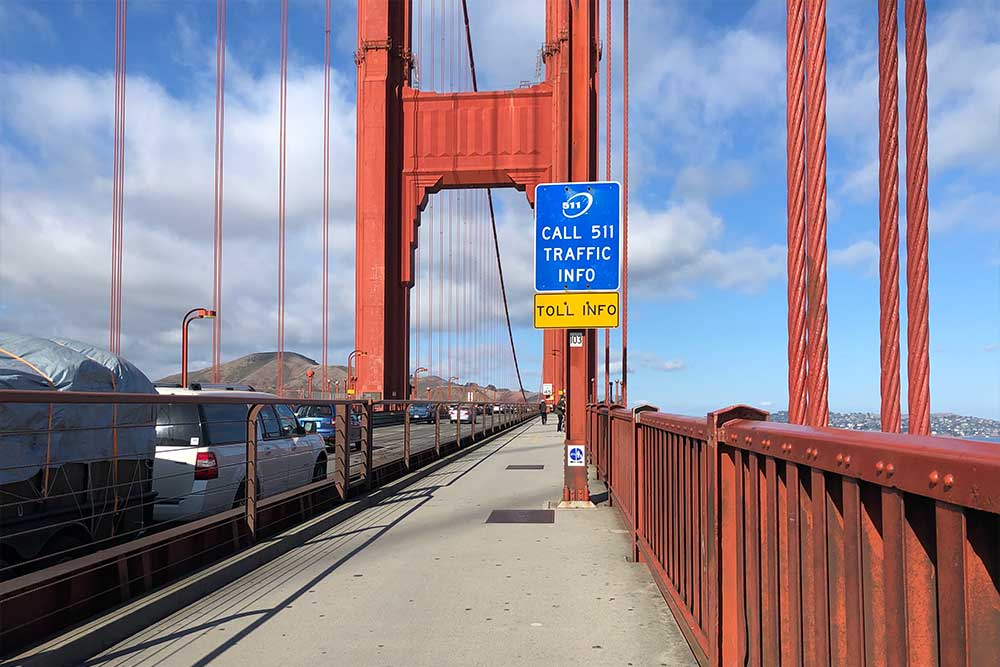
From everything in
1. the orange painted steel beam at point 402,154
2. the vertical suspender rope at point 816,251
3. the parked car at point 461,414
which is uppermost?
the orange painted steel beam at point 402,154

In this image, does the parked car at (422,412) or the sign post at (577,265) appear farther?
the parked car at (422,412)

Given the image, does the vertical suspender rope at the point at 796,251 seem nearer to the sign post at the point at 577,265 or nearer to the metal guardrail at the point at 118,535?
the metal guardrail at the point at 118,535

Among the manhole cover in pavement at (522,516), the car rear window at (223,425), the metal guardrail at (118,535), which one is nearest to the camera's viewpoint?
the metal guardrail at (118,535)

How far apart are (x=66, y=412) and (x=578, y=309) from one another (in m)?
6.02

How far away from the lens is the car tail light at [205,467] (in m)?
7.66

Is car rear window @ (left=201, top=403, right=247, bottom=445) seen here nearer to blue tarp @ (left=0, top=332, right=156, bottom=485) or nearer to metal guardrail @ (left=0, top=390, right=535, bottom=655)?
metal guardrail @ (left=0, top=390, right=535, bottom=655)

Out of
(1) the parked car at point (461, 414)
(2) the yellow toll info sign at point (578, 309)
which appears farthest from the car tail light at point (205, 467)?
(1) the parked car at point (461, 414)

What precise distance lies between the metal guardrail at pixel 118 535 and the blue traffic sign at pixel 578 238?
2936 millimetres

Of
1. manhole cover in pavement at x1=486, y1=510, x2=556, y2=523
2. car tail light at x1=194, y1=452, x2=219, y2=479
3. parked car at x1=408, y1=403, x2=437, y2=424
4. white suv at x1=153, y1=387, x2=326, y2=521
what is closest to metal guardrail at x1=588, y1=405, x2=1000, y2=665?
white suv at x1=153, y1=387, x2=326, y2=521

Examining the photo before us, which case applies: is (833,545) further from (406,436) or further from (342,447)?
(406,436)

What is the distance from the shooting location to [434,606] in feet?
17.4

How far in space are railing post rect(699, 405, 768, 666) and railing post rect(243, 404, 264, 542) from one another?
425 cm

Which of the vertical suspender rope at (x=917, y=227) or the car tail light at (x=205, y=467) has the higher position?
the vertical suspender rope at (x=917, y=227)

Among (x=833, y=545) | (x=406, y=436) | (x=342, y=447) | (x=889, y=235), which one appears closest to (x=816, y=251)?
(x=889, y=235)
